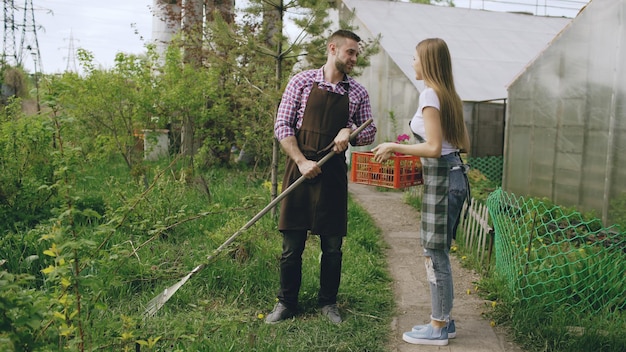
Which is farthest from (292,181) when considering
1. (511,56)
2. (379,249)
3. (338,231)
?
(511,56)

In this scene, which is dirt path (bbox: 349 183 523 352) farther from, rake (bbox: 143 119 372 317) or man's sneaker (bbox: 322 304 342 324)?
rake (bbox: 143 119 372 317)

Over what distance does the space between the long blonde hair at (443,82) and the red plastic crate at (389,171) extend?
47 centimetres

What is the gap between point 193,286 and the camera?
167 inches

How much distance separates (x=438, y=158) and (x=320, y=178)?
0.78 m

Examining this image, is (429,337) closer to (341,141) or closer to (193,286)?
(341,141)

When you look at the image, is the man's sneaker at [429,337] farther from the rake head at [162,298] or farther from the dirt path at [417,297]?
the rake head at [162,298]

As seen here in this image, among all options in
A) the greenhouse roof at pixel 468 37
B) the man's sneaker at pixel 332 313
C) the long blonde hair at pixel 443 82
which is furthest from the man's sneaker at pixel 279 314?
the greenhouse roof at pixel 468 37

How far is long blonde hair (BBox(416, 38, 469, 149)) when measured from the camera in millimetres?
3342

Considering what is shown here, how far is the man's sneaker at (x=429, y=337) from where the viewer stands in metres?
3.62

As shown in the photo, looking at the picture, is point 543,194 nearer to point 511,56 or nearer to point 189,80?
point 189,80

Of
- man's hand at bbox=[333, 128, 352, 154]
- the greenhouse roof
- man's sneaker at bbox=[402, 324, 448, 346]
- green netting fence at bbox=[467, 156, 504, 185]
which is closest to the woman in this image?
man's sneaker at bbox=[402, 324, 448, 346]

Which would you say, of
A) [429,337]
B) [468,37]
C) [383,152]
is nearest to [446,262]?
[429,337]

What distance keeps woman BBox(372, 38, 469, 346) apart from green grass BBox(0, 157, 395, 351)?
47 centimetres

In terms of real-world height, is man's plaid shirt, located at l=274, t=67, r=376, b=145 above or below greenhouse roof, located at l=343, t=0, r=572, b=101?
below
